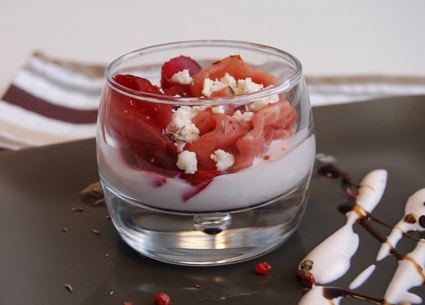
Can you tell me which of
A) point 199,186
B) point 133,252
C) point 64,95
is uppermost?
point 199,186

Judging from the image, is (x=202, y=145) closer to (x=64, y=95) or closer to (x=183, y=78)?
(x=183, y=78)

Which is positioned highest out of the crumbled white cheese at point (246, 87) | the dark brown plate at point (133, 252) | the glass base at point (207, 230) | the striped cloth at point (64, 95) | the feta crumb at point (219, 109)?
the feta crumb at point (219, 109)

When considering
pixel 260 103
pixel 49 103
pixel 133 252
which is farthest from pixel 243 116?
pixel 49 103

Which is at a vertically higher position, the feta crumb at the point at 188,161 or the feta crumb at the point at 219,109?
the feta crumb at the point at 219,109

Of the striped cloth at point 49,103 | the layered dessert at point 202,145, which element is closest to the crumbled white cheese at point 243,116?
the layered dessert at point 202,145

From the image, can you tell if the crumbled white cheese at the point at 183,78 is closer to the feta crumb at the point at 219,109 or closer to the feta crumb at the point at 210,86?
the feta crumb at the point at 210,86

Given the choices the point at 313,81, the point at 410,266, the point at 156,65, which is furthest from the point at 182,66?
the point at 313,81
